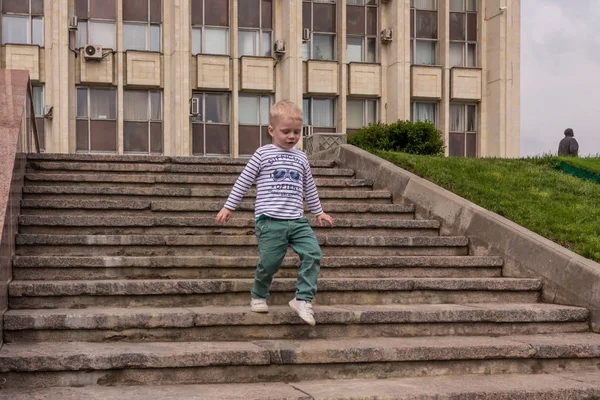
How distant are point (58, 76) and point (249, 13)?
746 cm

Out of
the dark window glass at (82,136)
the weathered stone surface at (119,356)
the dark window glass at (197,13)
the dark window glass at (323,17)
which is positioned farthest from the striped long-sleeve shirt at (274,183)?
the dark window glass at (323,17)

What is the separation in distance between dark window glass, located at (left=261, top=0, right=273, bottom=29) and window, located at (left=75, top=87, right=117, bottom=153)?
6.23 m

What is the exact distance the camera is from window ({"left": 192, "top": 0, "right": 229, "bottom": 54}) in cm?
2767

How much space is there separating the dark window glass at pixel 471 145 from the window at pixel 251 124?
8541mm

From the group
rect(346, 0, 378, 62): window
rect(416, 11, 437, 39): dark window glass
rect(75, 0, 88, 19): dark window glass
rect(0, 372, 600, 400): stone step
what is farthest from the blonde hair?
rect(416, 11, 437, 39): dark window glass

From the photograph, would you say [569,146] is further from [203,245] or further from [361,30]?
[361,30]

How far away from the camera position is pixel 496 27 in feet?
99.0

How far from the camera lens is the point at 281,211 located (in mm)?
5543

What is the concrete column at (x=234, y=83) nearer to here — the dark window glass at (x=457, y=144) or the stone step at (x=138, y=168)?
the dark window glass at (x=457, y=144)

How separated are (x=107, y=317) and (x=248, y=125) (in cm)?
2298

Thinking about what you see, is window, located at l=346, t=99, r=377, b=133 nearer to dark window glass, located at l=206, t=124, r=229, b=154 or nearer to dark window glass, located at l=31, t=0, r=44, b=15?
dark window glass, located at l=206, t=124, r=229, b=154

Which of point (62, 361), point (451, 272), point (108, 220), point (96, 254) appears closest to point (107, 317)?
point (62, 361)

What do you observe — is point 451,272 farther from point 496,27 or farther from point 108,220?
point 496,27

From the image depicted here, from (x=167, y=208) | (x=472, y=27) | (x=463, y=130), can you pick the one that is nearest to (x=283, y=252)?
(x=167, y=208)
